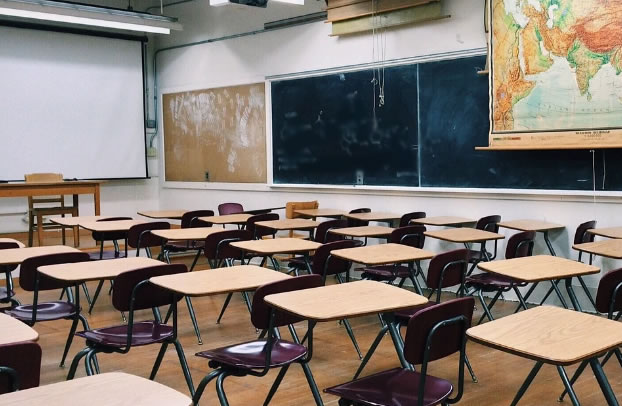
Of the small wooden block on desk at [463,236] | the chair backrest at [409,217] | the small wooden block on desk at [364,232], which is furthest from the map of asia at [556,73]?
the small wooden block on desk at [364,232]

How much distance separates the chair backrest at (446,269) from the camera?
13.9ft

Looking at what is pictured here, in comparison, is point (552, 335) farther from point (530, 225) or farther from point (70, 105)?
point (70, 105)

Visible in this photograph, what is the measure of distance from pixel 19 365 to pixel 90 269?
5.60 ft

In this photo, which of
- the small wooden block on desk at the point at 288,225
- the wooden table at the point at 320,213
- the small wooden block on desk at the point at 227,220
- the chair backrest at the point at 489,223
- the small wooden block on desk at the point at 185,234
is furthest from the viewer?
the wooden table at the point at 320,213

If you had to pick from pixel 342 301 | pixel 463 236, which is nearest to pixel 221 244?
pixel 463 236

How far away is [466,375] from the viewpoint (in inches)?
166

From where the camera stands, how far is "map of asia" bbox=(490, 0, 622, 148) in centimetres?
570

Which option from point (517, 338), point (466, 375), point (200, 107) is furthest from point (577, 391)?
point (200, 107)

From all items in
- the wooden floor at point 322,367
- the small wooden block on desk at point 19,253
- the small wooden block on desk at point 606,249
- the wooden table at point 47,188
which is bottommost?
the wooden floor at point 322,367

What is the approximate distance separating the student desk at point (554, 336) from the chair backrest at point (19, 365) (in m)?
1.41

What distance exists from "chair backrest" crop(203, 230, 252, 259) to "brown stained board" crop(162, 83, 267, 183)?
3927 millimetres

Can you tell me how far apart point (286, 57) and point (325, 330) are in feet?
15.1

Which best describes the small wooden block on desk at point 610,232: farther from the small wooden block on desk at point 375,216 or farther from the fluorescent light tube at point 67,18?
the fluorescent light tube at point 67,18

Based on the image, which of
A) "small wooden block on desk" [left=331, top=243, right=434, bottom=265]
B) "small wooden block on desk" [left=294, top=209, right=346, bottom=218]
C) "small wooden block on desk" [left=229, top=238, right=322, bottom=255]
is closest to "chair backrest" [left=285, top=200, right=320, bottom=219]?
"small wooden block on desk" [left=294, top=209, right=346, bottom=218]
